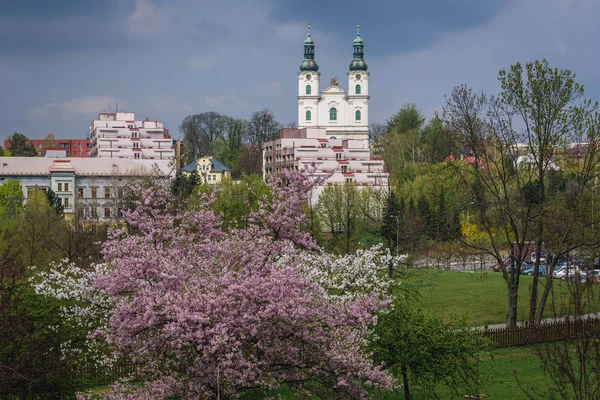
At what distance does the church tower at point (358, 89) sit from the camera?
174m

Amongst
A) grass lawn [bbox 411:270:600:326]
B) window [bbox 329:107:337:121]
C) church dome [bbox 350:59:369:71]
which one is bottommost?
grass lawn [bbox 411:270:600:326]

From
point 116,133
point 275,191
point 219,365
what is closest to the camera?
point 219,365

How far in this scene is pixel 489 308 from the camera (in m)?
44.2

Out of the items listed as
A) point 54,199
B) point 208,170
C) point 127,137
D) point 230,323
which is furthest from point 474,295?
point 127,137

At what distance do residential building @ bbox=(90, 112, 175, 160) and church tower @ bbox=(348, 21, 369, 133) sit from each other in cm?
4548

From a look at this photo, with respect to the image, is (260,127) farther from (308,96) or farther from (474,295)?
(474,295)

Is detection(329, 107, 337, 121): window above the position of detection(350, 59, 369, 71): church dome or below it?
below

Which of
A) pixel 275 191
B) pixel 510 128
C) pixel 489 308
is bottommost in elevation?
pixel 489 308

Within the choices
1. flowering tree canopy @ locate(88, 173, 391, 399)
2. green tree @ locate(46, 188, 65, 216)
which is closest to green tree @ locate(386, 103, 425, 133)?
green tree @ locate(46, 188, 65, 216)

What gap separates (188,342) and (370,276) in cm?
1003

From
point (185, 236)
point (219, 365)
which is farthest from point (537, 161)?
point (219, 365)

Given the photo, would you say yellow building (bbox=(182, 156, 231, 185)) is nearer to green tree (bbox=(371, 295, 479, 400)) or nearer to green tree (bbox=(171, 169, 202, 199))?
green tree (bbox=(171, 169, 202, 199))

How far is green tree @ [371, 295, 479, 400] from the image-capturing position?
24.0m

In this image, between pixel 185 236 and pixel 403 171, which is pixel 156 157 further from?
pixel 185 236
